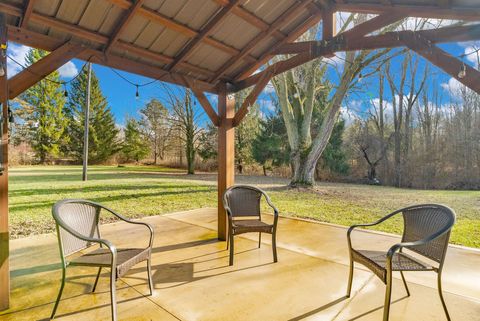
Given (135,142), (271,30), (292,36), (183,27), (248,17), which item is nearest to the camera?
(183,27)

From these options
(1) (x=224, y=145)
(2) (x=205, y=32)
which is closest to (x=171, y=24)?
(2) (x=205, y=32)

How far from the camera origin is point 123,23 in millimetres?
2723

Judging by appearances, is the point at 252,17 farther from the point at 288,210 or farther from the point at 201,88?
the point at 288,210

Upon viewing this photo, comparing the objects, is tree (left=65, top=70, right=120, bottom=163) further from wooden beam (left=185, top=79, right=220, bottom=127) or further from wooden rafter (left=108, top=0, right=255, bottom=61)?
wooden rafter (left=108, top=0, right=255, bottom=61)

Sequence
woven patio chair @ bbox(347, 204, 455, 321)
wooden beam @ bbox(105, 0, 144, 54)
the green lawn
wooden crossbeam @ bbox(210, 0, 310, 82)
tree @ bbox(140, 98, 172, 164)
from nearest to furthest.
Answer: woven patio chair @ bbox(347, 204, 455, 321) < wooden beam @ bbox(105, 0, 144, 54) < wooden crossbeam @ bbox(210, 0, 310, 82) < the green lawn < tree @ bbox(140, 98, 172, 164)

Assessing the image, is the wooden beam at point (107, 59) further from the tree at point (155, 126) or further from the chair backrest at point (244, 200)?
the tree at point (155, 126)

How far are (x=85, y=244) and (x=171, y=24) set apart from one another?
2.36 meters

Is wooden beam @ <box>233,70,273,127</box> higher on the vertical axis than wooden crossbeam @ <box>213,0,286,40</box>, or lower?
lower

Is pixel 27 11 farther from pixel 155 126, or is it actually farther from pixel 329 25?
pixel 155 126

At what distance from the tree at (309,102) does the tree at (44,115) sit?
55.2 ft

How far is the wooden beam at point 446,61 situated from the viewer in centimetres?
241

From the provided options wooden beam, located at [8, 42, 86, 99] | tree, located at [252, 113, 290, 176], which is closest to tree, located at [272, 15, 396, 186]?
tree, located at [252, 113, 290, 176]

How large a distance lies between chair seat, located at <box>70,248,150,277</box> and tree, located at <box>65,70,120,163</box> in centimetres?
2217

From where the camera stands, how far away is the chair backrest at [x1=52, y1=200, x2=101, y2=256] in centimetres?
216
